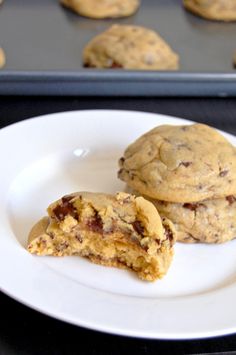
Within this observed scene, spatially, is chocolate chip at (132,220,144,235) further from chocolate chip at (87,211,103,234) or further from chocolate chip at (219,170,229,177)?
chocolate chip at (219,170,229,177)

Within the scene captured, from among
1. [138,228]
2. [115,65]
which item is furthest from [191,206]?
[115,65]

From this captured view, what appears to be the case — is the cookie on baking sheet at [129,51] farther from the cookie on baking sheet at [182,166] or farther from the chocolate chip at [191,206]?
the chocolate chip at [191,206]

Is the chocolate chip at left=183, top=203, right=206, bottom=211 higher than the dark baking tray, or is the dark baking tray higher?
the chocolate chip at left=183, top=203, right=206, bottom=211

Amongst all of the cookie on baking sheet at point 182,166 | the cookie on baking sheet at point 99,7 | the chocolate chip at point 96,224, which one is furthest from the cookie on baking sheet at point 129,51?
the chocolate chip at point 96,224

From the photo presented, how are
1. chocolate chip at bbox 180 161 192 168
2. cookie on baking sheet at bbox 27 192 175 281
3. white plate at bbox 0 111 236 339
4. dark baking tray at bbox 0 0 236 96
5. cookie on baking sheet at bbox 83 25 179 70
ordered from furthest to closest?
1. cookie on baking sheet at bbox 83 25 179 70
2. dark baking tray at bbox 0 0 236 96
3. chocolate chip at bbox 180 161 192 168
4. cookie on baking sheet at bbox 27 192 175 281
5. white plate at bbox 0 111 236 339

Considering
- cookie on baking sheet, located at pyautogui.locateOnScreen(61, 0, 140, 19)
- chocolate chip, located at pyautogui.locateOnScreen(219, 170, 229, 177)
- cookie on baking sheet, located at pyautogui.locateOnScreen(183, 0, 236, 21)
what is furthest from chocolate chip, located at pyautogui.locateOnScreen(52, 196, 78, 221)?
cookie on baking sheet, located at pyautogui.locateOnScreen(183, 0, 236, 21)

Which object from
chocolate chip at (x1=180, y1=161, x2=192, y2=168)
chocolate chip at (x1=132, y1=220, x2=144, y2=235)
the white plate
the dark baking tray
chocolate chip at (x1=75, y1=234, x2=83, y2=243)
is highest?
chocolate chip at (x1=180, y1=161, x2=192, y2=168)

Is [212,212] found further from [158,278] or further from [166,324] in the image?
[166,324]
